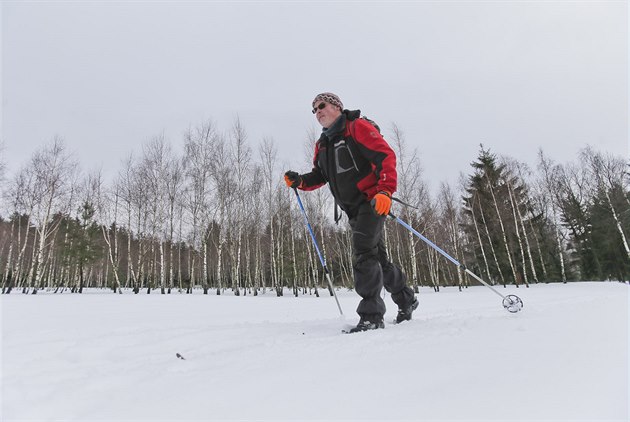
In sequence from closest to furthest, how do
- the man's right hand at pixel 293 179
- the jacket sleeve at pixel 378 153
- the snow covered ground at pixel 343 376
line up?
the snow covered ground at pixel 343 376 < the jacket sleeve at pixel 378 153 < the man's right hand at pixel 293 179

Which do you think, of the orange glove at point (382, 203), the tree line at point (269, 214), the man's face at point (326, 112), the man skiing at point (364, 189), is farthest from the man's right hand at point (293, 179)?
the tree line at point (269, 214)

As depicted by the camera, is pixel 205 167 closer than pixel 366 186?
No

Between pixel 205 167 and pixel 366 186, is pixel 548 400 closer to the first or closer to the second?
pixel 366 186

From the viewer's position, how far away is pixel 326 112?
279 centimetres

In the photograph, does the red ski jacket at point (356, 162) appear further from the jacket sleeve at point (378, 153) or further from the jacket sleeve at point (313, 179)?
the jacket sleeve at point (313, 179)

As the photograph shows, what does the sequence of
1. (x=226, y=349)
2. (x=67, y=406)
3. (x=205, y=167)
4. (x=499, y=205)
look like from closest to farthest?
(x=67, y=406) < (x=226, y=349) < (x=205, y=167) < (x=499, y=205)

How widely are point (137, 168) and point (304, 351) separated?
21.4 meters

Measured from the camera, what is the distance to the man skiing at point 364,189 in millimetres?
2398

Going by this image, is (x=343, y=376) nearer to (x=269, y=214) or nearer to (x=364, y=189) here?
(x=364, y=189)

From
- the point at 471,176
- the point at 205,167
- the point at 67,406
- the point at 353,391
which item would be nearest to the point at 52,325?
the point at 67,406

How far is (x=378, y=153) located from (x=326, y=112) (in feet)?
2.28

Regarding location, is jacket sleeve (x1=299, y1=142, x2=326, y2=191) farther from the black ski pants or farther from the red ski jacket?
the black ski pants

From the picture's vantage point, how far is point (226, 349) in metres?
1.69

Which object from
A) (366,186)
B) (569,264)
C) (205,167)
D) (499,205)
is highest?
(205,167)
